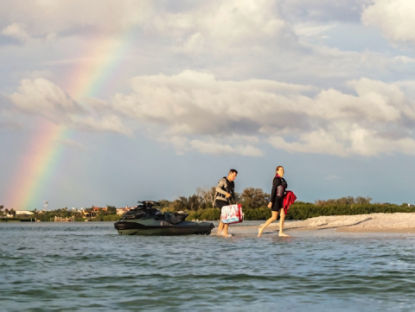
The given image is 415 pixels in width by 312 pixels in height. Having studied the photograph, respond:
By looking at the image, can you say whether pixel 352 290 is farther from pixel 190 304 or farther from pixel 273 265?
pixel 273 265

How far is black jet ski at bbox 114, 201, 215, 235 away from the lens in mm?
23328

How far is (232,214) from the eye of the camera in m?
20.6

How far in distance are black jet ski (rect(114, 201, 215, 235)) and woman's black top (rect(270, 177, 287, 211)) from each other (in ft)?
14.0

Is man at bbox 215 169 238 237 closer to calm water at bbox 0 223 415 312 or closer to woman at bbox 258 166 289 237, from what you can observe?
woman at bbox 258 166 289 237

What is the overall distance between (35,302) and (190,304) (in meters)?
1.90

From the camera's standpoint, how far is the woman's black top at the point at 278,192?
19609mm

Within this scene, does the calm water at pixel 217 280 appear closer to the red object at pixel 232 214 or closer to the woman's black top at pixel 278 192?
the woman's black top at pixel 278 192

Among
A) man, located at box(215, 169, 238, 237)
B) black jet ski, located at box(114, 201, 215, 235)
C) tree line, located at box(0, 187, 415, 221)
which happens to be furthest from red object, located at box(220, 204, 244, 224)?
tree line, located at box(0, 187, 415, 221)

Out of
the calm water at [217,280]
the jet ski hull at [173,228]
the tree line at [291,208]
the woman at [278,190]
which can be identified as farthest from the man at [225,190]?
the tree line at [291,208]

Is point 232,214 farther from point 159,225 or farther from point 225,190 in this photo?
point 159,225

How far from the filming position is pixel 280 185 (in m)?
19.6

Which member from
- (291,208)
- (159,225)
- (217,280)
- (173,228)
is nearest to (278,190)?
(173,228)

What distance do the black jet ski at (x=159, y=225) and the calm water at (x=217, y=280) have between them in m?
8.06

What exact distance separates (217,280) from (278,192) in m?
10.3
